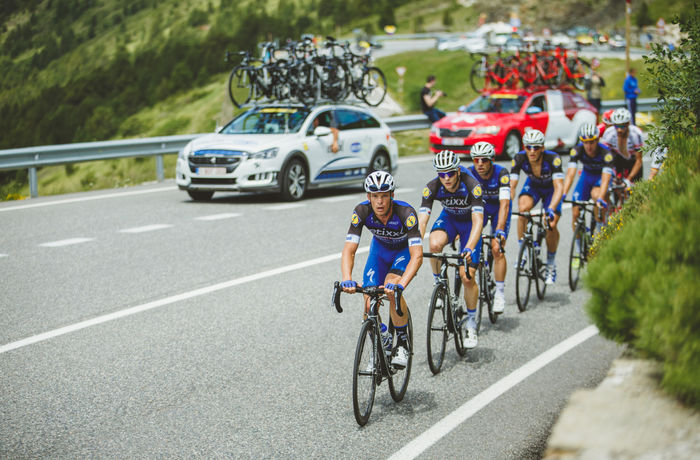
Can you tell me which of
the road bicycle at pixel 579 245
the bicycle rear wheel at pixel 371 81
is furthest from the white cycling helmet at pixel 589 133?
the bicycle rear wheel at pixel 371 81

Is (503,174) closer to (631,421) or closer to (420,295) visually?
(420,295)

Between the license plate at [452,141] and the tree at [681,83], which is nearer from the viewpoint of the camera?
the tree at [681,83]

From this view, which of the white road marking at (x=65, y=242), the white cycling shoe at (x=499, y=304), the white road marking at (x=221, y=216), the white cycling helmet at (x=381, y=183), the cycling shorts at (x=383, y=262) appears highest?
the white cycling helmet at (x=381, y=183)

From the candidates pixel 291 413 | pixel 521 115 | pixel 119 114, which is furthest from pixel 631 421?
pixel 119 114

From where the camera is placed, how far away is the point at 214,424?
6.32m

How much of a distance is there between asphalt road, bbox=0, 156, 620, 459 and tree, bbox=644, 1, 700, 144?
7.45ft

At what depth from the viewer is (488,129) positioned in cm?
2294

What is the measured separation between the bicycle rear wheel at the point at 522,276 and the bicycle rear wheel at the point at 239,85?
1092 cm

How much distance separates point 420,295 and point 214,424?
187 inches

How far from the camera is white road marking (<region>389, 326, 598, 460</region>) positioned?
6059 mm

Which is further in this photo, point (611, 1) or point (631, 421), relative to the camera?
point (611, 1)

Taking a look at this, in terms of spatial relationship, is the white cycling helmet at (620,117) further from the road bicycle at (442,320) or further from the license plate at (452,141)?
the license plate at (452,141)

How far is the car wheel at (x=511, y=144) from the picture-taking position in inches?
909

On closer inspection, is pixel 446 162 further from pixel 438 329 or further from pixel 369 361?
pixel 369 361
